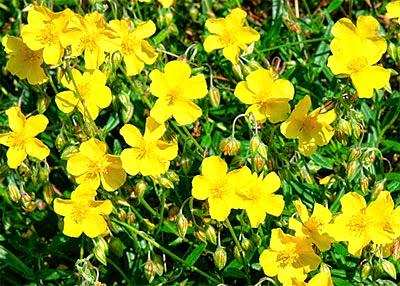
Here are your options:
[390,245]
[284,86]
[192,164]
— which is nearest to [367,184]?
[390,245]

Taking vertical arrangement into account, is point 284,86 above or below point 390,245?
above

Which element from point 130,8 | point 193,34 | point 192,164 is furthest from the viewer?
point 193,34

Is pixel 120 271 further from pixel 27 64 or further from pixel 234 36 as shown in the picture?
pixel 234 36

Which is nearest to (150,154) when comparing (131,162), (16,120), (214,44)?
(131,162)

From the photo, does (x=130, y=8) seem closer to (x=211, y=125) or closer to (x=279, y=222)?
(x=211, y=125)

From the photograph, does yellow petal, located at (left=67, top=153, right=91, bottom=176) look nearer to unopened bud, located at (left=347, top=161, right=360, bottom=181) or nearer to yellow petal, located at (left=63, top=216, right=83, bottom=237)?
yellow petal, located at (left=63, top=216, right=83, bottom=237)

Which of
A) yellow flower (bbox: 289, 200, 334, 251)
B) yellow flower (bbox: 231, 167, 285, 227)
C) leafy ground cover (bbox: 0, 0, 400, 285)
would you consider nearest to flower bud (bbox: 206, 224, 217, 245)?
leafy ground cover (bbox: 0, 0, 400, 285)

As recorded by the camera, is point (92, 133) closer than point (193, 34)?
Yes
